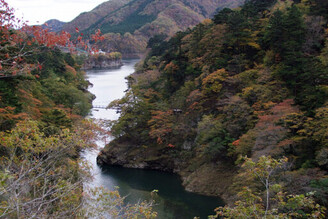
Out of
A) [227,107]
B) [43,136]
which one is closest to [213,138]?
[227,107]

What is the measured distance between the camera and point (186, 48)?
2847 cm

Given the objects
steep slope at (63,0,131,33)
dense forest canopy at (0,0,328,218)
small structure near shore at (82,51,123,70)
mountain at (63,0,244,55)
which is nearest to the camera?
dense forest canopy at (0,0,328,218)

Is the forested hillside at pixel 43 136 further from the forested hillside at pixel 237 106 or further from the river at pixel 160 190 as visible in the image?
the forested hillside at pixel 237 106

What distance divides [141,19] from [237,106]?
441 feet

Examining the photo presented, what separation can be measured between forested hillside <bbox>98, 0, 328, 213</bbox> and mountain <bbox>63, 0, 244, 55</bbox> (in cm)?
7177

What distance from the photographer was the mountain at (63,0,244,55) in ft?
378

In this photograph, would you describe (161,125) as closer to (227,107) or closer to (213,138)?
(213,138)

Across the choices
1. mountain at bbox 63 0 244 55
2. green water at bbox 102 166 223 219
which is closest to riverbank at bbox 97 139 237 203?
green water at bbox 102 166 223 219

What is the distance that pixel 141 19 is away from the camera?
5684 inches

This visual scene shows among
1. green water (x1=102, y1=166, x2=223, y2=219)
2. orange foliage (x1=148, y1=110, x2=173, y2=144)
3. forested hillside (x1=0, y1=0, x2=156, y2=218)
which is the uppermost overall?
forested hillside (x1=0, y1=0, x2=156, y2=218)

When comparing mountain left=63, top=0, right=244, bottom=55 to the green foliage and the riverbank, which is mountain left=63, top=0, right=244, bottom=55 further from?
the green foliage

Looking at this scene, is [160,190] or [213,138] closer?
[160,190]

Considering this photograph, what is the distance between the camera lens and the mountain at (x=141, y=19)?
115 metres

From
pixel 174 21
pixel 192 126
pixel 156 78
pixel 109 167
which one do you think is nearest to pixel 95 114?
pixel 156 78
